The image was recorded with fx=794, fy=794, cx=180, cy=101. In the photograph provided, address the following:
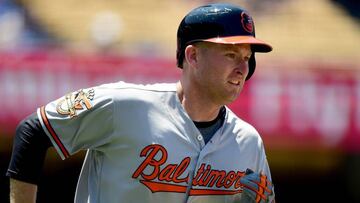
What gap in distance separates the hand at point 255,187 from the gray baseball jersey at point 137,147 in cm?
5

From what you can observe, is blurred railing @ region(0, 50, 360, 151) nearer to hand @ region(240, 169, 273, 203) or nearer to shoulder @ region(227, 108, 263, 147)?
shoulder @ region(227, 108, 263, 147)

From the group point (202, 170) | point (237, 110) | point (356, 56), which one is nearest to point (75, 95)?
point (202, 170)

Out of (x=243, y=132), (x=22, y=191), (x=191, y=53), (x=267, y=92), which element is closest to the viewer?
(x=22, y=191)

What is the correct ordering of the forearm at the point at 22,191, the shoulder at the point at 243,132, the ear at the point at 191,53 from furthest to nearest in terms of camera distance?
the shoulder at the point at 243,132 < the ear at the point at 191,53 < the forearm at the point at 22,191

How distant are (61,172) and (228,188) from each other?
551 centimetres

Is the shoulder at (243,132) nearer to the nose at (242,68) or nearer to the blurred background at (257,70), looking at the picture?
the nose at (242,68)

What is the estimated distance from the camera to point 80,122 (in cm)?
260

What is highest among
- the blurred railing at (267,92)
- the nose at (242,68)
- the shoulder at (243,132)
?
the nose at (242,68)

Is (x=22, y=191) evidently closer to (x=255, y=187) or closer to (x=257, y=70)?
(x=255, y=187)

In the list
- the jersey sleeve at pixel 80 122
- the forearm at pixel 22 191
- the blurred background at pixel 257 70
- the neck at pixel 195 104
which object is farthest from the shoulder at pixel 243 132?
the blurred background at pixel 257 70

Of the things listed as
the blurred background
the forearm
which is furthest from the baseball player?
the blurred background

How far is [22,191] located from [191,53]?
0.73 m

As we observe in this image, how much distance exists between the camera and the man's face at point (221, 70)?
→ 2666 mm

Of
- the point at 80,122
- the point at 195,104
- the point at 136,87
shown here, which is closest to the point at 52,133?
the point at 80,122
